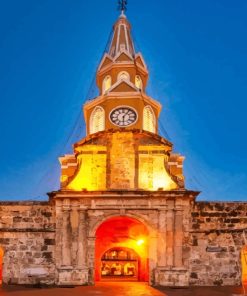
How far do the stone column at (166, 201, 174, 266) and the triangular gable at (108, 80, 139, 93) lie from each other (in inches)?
450

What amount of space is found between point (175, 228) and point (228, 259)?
3.26 m

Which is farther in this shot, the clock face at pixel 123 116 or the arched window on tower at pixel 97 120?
the arched window on tower at pixel 97 120

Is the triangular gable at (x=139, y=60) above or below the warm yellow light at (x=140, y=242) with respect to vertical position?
above

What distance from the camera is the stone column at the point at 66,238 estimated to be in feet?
79.2

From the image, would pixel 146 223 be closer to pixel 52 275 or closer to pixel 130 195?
pixel 130 195

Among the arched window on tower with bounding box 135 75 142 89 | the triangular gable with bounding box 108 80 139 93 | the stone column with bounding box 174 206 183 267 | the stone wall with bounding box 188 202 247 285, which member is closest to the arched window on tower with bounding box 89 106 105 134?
the triangular gable with bounding box 108 80 139 93

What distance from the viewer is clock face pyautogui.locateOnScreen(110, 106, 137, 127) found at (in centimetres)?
3173

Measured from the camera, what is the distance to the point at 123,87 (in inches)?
1321

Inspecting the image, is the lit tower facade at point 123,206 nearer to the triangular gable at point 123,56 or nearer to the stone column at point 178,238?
the stone column at point 178,238

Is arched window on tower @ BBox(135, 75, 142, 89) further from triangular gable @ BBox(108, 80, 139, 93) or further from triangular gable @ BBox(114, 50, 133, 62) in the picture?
triangular gable @ BBox(108, 80, 139, 93)

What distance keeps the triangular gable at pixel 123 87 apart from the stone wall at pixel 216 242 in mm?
11563

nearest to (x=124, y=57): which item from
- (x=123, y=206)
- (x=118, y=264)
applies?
(x=123, y=206)

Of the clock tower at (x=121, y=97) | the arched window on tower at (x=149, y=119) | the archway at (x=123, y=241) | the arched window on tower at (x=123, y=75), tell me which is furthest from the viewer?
the arched window on tower at (x=123, y=75)

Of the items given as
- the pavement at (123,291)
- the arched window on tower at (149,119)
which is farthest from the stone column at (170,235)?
the arched window on tower at (149,119)
